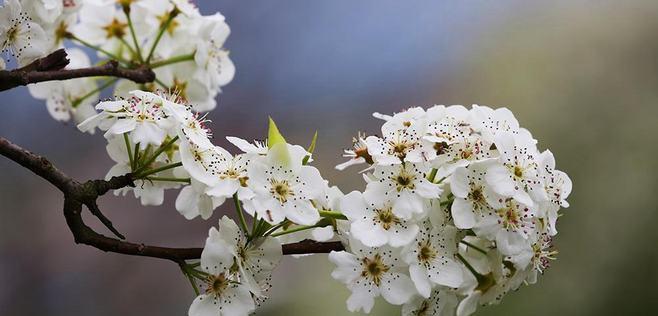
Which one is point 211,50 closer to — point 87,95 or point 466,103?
point 87,95

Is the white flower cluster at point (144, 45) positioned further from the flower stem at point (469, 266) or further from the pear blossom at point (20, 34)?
the flower stem at point (469, 266)

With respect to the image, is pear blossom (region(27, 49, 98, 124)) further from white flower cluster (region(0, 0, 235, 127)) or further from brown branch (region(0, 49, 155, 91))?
brown branch (region(0, 49, 155, 91))

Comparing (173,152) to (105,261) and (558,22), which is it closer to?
(105,261)

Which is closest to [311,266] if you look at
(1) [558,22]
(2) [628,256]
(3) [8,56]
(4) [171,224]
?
(4) [171,224]

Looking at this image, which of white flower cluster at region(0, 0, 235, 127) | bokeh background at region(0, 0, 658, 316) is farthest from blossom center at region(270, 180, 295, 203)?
bokeh background at region(0, 0, 658, 316)

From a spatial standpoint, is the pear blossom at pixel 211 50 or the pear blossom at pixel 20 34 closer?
the pear blossom at pixel 20 34

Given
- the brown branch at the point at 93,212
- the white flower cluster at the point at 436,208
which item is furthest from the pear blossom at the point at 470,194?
the brown branch at the point at 93,212
